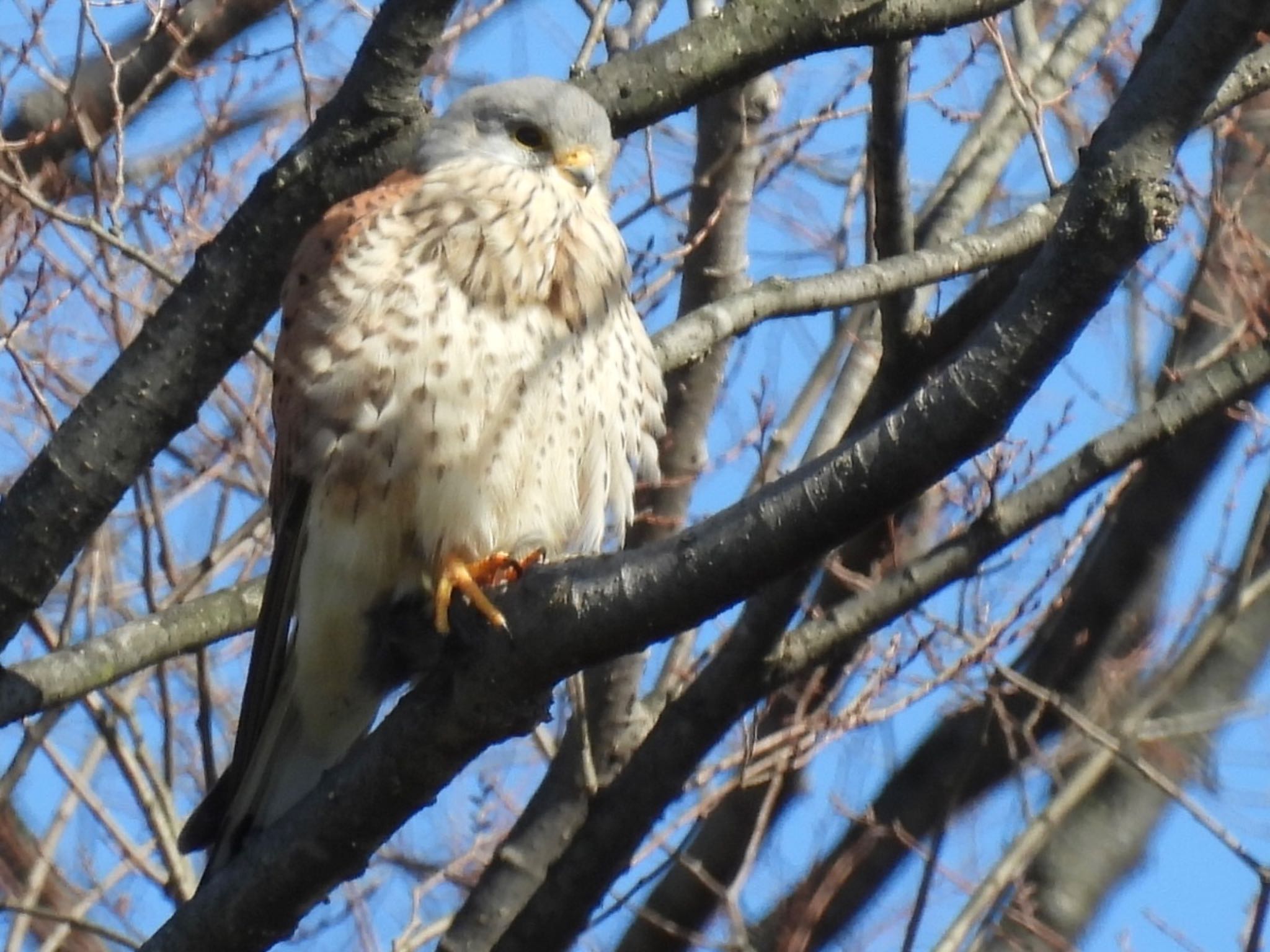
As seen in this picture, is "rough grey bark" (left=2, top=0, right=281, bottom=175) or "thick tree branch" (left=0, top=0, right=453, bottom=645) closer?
"thick tree branch" (left=0, top=0, right=453, bottom=645)

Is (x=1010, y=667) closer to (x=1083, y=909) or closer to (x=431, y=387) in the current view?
(x=1083, y=909)

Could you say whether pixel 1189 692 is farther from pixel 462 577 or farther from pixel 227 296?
pixel 227 296

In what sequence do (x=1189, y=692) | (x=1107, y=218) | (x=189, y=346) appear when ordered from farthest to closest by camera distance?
(x=1189, y=692)
(x=189, y=346)
(x=1107, y=218)

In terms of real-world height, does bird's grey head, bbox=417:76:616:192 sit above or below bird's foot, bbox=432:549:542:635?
above

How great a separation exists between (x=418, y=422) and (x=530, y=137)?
2.74 ft

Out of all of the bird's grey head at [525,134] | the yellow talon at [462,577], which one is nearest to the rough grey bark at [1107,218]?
the yellow talon at [462,577]

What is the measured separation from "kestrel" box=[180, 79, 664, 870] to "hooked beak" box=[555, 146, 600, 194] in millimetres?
78

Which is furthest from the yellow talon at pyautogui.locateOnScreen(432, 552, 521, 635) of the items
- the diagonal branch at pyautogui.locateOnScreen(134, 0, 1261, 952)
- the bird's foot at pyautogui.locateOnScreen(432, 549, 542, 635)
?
the diagonal branch at pyautogui.locateOnScreen(134, 0, 1261, 952)

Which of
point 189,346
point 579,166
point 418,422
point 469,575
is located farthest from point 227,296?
point 579,166

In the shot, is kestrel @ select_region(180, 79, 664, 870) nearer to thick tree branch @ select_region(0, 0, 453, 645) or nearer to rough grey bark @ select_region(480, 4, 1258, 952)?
thick tree branch @ select_region(0, 0, 453, 645)

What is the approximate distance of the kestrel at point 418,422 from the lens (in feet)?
10.1

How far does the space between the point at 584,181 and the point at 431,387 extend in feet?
2.40

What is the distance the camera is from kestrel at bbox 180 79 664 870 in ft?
10.1

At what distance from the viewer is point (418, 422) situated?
308 cm
